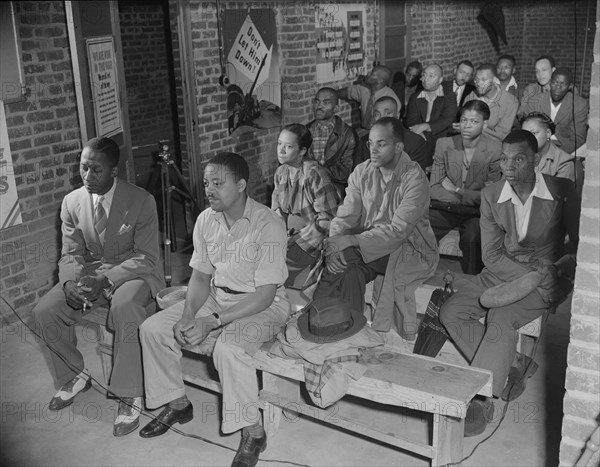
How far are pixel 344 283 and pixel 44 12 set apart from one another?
286 centimetres

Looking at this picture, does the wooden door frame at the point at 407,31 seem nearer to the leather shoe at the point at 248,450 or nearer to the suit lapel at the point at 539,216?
the suit lapel at the point at 539,216

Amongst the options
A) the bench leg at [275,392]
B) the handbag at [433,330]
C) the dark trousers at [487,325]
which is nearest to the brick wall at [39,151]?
the bench leg at [275,392]

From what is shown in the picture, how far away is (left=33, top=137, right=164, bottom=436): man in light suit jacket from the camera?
13.2 ft

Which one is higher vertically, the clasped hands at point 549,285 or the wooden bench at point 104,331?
the clasped hands at point 549,285

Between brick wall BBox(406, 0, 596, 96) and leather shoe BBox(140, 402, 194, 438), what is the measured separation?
7878 mm

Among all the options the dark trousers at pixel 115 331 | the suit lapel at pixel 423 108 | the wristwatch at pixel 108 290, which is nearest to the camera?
the dark trousers at pixel 115 331

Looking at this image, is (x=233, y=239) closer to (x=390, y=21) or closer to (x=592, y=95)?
(x=592, y=95)

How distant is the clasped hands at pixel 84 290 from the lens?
4102mm

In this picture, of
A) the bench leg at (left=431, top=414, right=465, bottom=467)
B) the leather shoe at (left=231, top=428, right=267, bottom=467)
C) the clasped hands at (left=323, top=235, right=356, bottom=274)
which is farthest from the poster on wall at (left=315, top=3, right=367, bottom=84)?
the bench leg at (left=431, top=414, right=465, bottom=467)

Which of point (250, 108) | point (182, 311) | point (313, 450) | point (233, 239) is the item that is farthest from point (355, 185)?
point (250, 108)

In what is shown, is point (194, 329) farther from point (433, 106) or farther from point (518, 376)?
point (433, 106)

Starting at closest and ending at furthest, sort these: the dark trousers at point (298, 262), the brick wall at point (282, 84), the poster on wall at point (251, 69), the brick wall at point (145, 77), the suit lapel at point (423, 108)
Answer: the dark trousers at point (298, 262), the brick wall at point (282, 84), the poster on wall at point (251, 69), the suit lapel at point (423, 108), the brick wall at point (145, 77)

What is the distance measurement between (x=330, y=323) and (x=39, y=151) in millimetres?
2829

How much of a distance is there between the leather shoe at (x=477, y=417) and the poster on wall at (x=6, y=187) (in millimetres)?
3325
